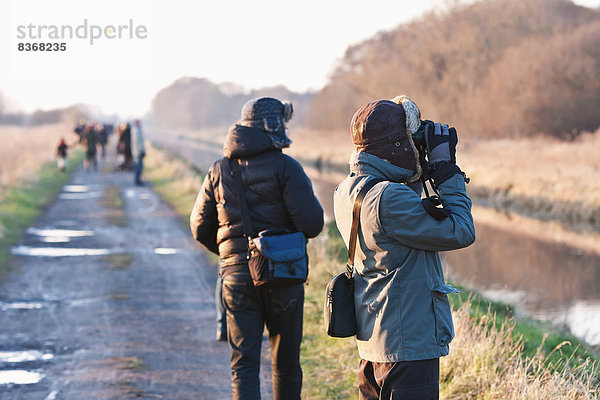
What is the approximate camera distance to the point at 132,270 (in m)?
9.73

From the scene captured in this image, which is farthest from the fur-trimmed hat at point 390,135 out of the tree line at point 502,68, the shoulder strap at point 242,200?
the tree line at point 502,68

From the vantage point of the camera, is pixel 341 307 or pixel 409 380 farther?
pixel 341 307

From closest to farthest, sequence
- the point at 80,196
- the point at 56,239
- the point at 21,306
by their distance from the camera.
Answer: the point at 21,306 → the point at 56,239 → the point at 80,196

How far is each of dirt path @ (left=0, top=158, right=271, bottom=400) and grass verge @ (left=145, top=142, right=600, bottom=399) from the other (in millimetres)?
607

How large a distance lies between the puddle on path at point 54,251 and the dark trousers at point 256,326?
7.38 meters

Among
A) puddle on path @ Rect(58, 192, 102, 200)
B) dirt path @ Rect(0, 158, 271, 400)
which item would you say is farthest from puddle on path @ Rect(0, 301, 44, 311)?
puddle on path @ Rect(58, 192, 102, 200)

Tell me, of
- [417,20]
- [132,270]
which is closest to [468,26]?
[417,20]

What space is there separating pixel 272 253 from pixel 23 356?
3.40 meters

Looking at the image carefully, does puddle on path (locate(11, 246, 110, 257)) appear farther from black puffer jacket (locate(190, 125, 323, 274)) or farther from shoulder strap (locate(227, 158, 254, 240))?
shoulder strap (locate(227, 158, 254, 240))

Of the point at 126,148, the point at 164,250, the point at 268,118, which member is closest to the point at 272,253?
the point at 268,118

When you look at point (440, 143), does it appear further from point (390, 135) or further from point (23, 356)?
point (23, 356)

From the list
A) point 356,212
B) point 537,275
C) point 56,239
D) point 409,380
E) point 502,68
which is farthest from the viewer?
point 502,68

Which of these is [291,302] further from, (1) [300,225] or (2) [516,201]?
(2) [516,201]

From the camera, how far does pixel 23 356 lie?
20.2 feet
